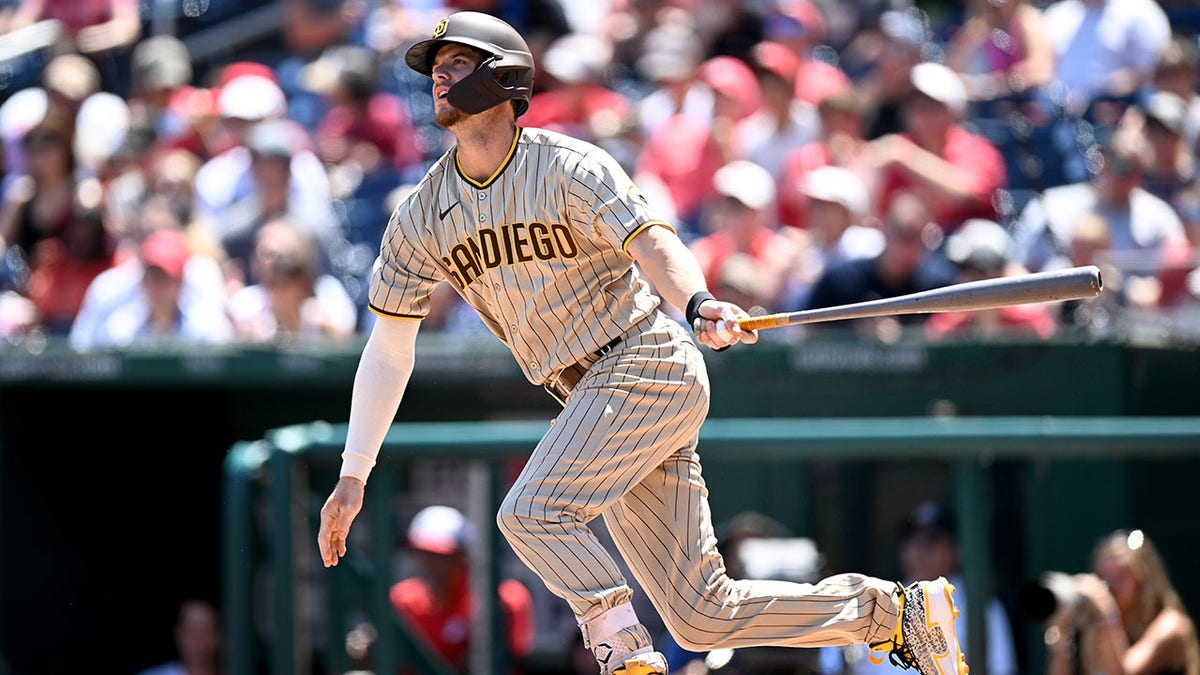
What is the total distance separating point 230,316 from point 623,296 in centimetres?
436

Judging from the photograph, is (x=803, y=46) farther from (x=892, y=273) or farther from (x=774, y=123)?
(x=892, y=273)

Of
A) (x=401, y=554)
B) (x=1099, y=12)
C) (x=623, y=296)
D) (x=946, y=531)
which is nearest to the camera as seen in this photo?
(x=623, y=296)

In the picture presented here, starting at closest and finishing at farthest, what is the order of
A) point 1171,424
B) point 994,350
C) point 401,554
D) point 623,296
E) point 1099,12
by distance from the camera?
point 623,296, point 1171,424, point 994,350, point 401,554, point 1099,12

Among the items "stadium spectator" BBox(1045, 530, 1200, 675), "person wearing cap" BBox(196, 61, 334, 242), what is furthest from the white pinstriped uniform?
"person wearing cap" BBox(196, 61, 334, 242)

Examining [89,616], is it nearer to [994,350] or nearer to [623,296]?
[994,350]

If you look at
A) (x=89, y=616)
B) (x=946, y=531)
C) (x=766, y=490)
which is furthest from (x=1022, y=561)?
(x=89, y=616)

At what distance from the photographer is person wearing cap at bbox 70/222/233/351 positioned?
8562 millimetres

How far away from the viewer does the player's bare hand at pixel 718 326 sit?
4.05 m

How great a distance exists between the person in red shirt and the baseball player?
2.63 meters

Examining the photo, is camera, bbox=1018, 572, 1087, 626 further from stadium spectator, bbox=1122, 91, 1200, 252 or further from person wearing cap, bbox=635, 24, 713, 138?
person wearing cap, bbox=635, 24, 713, 138

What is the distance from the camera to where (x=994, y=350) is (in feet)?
23.7

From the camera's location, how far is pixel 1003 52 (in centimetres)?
949

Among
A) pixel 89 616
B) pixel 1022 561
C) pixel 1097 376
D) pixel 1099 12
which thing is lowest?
pixel 89 616

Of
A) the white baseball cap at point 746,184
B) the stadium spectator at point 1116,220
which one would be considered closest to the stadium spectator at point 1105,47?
the stadium spectator at point 1116,220
